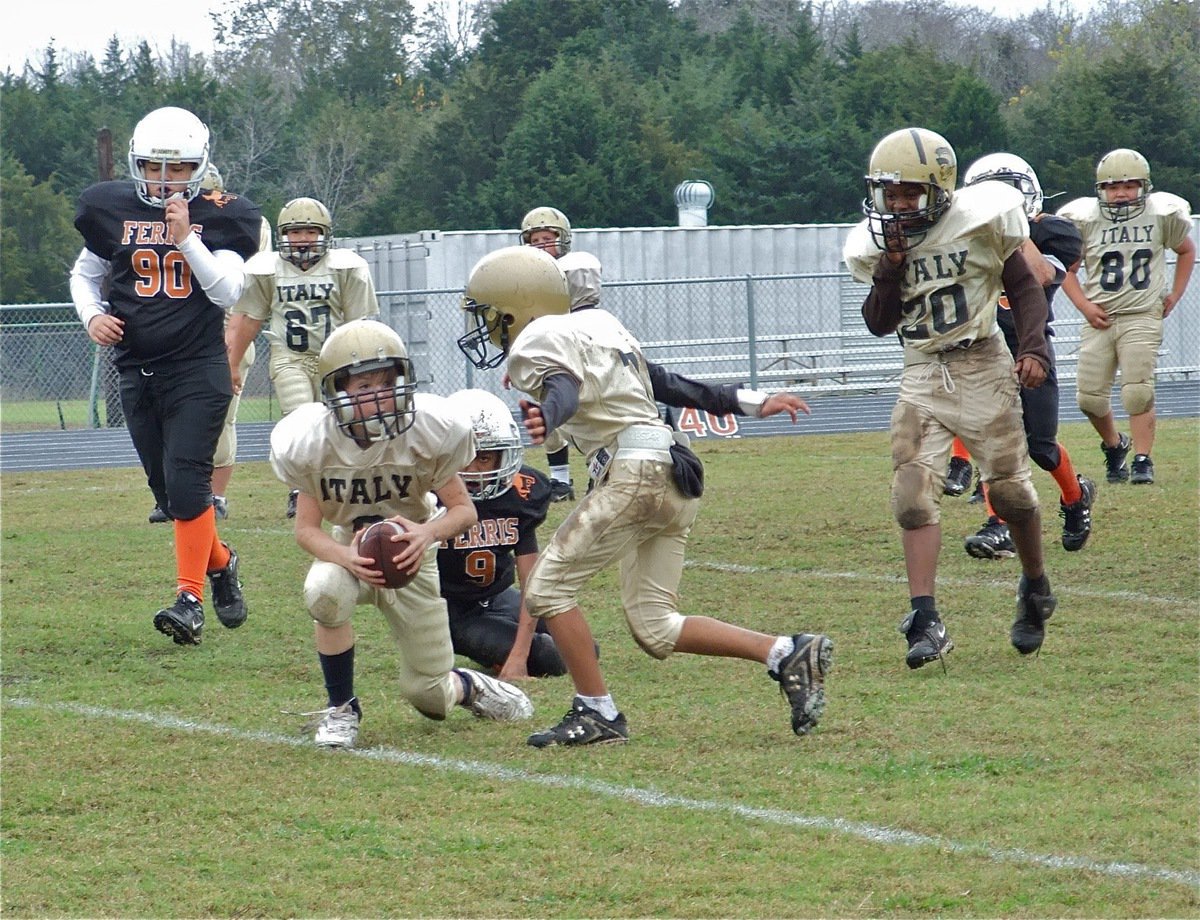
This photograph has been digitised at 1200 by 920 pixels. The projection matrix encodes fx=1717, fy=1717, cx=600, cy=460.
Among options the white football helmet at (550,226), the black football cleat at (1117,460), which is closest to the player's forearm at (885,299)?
the white football helmet at (550,226)

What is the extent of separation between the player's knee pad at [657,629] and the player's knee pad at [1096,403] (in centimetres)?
559

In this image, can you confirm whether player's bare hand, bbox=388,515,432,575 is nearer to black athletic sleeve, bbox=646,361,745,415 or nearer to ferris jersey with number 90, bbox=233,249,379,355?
black athletic sleeve, bbox=646,361,745,415

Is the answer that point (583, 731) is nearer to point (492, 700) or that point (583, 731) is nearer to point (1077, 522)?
point (492, 700)

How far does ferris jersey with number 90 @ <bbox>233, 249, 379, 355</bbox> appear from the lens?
9.37 m

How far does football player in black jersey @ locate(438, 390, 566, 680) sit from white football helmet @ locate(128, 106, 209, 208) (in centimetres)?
136

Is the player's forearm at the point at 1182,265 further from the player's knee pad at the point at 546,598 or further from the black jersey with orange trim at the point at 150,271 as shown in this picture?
the player's knee pad at the point at 546,598

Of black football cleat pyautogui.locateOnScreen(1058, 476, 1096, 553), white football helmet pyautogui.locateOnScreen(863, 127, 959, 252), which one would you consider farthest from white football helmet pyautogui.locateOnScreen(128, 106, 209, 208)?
black football cleat pyautogui.locateOnScreen(1058, 476, 1096, 553)

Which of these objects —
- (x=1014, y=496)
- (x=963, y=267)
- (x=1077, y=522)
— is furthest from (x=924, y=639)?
(x=1077, y=522)

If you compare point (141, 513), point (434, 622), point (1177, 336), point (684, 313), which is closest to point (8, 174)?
point (684, 313)

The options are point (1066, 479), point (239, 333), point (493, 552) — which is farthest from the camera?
point (239, 333)

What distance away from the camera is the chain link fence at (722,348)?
65.7ft

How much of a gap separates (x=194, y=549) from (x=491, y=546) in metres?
1.19

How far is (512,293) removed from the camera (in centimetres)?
480

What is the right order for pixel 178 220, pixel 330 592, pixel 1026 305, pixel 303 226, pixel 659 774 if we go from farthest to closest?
pixel 303 226 → pixel 178 220 → pixel 1026 305 → pixel 330 592 → pixel 659 774
